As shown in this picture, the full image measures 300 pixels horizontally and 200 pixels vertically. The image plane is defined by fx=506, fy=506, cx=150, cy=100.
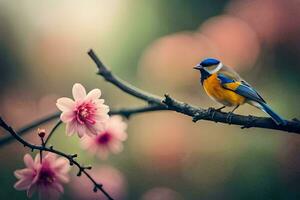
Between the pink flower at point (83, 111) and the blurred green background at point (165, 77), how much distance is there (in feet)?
2.46

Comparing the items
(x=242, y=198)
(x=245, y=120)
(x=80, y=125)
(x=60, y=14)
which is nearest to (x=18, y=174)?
(x=80, y=125)

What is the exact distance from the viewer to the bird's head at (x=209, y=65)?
0.88 m

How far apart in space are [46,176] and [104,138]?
20 cm

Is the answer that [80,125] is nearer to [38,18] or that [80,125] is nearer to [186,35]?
[186,35]

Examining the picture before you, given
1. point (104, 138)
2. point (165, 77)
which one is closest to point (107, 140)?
point (104, 138)

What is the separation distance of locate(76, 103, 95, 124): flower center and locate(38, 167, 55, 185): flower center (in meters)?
0.09

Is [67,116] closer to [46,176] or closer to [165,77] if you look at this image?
[46,176]

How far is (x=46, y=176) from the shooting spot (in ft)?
2.29

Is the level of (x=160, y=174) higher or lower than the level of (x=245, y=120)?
lower

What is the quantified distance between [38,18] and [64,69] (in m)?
0.31

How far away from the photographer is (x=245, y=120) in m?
0.65

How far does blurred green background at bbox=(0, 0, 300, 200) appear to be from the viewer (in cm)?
169

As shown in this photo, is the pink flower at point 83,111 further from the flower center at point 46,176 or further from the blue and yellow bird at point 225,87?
the blue and yellow bird at point 225,87

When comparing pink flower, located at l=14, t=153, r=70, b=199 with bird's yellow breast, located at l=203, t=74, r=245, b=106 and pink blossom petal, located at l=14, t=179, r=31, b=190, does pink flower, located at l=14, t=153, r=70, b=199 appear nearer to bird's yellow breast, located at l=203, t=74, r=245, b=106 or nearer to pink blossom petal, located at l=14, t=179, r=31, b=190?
pink blossom petal, located at l=14, t=179, r=31, b=190
